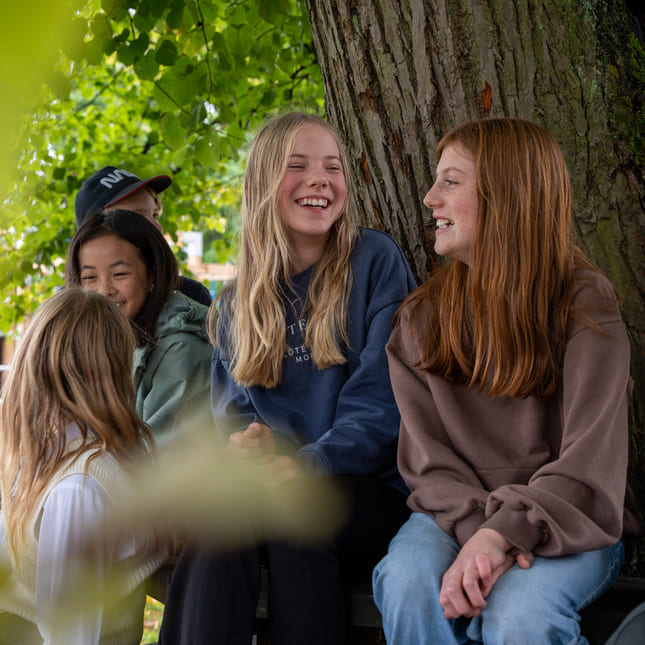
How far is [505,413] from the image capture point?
2.09 m

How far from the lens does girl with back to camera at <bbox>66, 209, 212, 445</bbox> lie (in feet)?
9.08

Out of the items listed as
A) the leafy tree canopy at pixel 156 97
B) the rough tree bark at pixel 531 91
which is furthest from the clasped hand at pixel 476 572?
the leafy tree canopy at pixel 156 97

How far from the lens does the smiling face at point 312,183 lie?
2.56 m

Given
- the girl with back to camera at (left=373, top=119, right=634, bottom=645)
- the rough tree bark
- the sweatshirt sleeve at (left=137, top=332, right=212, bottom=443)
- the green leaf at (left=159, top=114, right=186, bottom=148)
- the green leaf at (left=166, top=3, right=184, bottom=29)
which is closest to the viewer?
the girl with back to camera at (left=373, top=119, right=634, bottom=645)

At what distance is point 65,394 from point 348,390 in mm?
833

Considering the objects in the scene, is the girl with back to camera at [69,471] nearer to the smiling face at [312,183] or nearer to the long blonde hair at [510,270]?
the smiling face at [312,183]

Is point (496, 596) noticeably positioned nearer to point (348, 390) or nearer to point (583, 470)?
point (583, 470)

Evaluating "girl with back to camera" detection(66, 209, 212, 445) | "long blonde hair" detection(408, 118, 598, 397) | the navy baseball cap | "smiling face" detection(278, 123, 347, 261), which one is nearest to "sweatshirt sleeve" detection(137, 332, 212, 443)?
"girl with back to camera" detection(66, 209, 212, 445)

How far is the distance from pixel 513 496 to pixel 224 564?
2.32ft

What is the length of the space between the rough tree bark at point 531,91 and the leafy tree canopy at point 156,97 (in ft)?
2.84

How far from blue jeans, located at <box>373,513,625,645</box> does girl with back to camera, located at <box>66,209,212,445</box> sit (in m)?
1.12

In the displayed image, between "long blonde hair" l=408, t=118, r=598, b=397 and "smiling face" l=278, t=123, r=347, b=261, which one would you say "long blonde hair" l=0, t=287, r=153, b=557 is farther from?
"long blonde hair" l=408, t=118, r=598, b=397

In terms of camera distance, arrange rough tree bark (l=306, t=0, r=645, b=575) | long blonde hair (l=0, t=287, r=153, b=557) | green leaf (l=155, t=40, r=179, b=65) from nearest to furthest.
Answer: long blonde hair (l=0, t=287, r=153, b=557), rough tree bark (l=306, t=0, r=645, b=575), green leaf (l=155, t=40, r=179, b=65)

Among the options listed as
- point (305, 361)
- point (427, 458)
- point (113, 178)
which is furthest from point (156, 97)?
point (427, 458)
